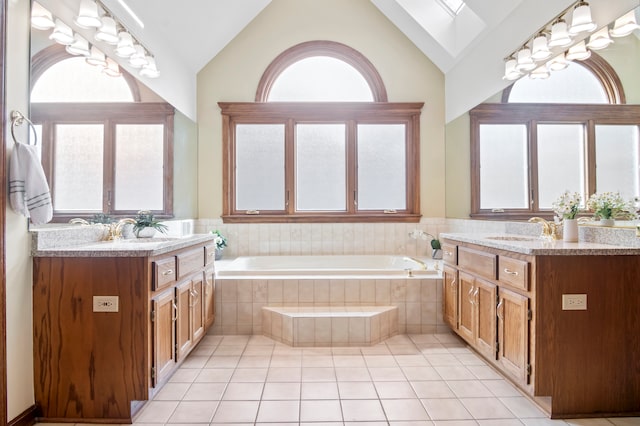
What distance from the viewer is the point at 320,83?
13.7 ft

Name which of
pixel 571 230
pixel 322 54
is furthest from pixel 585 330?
pixel 322 54

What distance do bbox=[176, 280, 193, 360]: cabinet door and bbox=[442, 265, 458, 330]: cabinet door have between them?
1916mm

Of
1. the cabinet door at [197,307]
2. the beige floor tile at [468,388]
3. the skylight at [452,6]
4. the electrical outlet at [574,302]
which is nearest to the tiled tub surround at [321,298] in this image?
the cabinet door at [197,307]

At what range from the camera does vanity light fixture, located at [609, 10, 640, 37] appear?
1.95 metres

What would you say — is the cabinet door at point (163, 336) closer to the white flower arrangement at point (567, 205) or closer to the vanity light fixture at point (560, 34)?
the white flower arrangement at point (567, 205)

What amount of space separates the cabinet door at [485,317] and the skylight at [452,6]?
2.68 metres

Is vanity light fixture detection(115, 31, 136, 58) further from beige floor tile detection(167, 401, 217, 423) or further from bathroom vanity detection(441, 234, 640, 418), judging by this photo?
bathroom vanity detection(441, 234, 640, 418)

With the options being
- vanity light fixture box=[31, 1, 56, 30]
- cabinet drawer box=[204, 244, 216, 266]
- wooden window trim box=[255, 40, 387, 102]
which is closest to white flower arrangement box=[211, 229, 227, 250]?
cabinet drawer box=[204, 244, 216, 266]

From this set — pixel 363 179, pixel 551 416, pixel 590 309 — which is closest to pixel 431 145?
pixel 363 179

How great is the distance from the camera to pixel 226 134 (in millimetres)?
4090

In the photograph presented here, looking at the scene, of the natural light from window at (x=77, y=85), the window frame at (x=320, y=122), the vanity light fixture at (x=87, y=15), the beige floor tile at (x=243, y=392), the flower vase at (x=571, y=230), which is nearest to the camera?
the natural light from window at (x=77, y=85)

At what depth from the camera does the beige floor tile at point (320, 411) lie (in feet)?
5.98

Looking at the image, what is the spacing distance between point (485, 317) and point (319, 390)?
3.72 feet

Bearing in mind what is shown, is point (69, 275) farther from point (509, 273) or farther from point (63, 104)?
point (509, 273)
